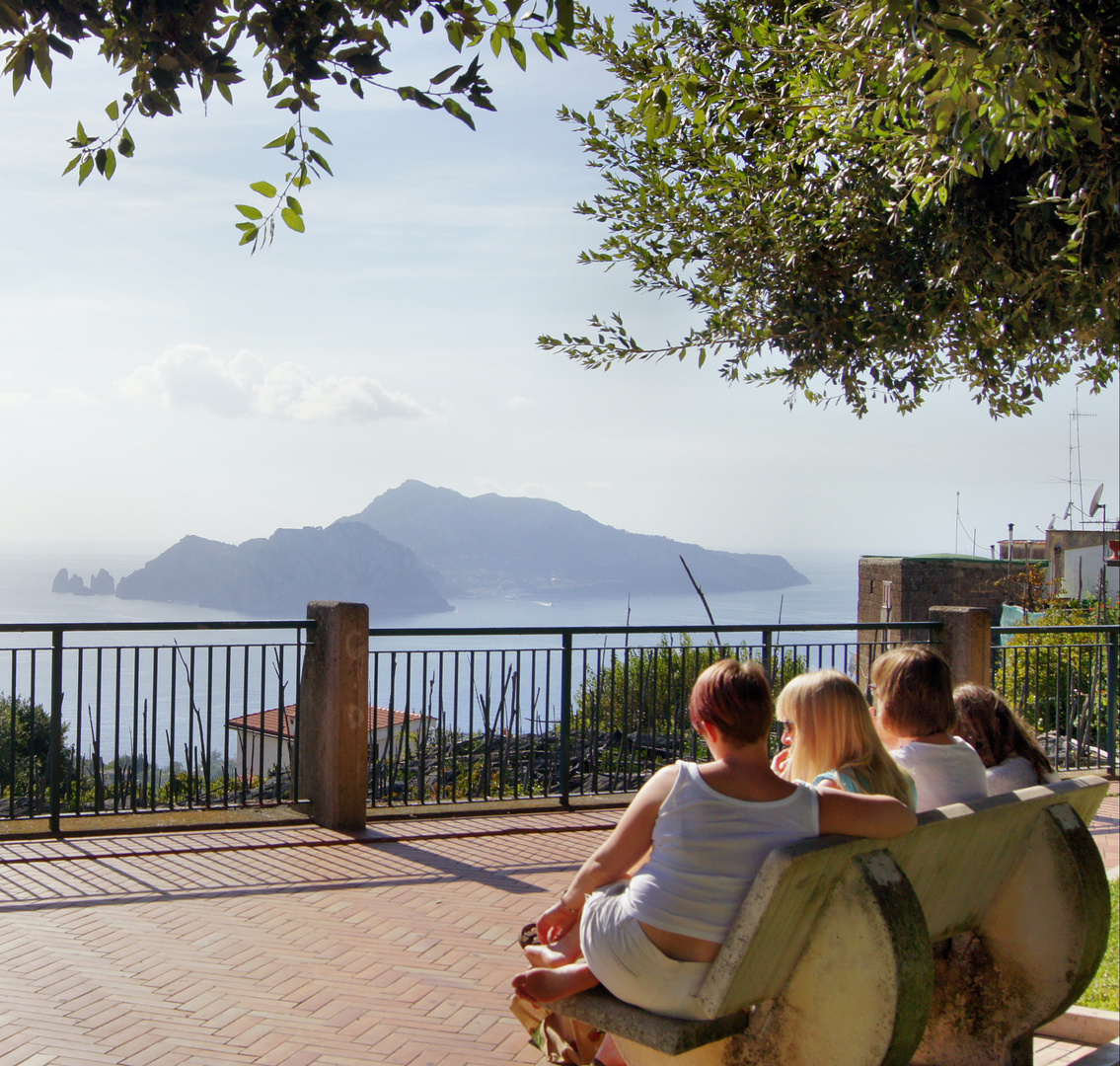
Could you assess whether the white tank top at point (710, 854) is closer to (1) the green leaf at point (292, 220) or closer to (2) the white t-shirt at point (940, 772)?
(2) the white t-shirt at point (940, 772)

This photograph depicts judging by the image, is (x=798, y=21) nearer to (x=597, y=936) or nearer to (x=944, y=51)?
(x=944, y=51)

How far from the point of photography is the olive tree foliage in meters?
5.56

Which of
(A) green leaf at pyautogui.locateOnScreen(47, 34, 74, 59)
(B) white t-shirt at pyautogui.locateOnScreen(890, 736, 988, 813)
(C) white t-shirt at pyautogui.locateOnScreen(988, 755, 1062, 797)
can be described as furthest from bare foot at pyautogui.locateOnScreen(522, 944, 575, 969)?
(A) green leaf at pyautogui.locateOnScreen(47, 34, 74, 59)

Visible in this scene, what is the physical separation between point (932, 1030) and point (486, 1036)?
154 cm

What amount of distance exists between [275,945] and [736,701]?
2.88 m

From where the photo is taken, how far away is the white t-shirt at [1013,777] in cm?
374

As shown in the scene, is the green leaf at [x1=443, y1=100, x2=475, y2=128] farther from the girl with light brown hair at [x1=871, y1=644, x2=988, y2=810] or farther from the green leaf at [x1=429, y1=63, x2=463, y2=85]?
the girl with light brown hair at [x1=871, y1=644, x2=988, y2=810]

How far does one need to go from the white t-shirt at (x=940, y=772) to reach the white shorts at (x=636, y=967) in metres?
1.14

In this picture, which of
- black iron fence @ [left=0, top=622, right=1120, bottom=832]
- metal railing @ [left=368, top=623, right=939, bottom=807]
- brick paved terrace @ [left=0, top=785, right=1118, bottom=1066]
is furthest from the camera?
metal railing @ [left=368, top=623, right=939, bottom=807]

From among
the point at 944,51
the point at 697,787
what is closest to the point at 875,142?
the point at 944,51

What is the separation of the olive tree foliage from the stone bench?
3.29m

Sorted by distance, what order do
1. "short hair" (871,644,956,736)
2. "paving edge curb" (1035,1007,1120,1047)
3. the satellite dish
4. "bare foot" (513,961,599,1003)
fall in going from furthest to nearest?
the satellite dish
"paving edge curb" (1035,1007,1120,1047)
"short hair" (871,644,956,736)
"bare foot" (513,961,599,1003)

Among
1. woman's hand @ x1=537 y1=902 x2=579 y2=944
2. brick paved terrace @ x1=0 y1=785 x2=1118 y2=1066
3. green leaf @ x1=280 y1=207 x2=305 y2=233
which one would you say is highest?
green leaf @ x1=280 y1=207 x2=305 y2=233

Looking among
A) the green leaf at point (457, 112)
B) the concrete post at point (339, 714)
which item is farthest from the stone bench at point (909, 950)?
the concrete post at point (339, 714)
